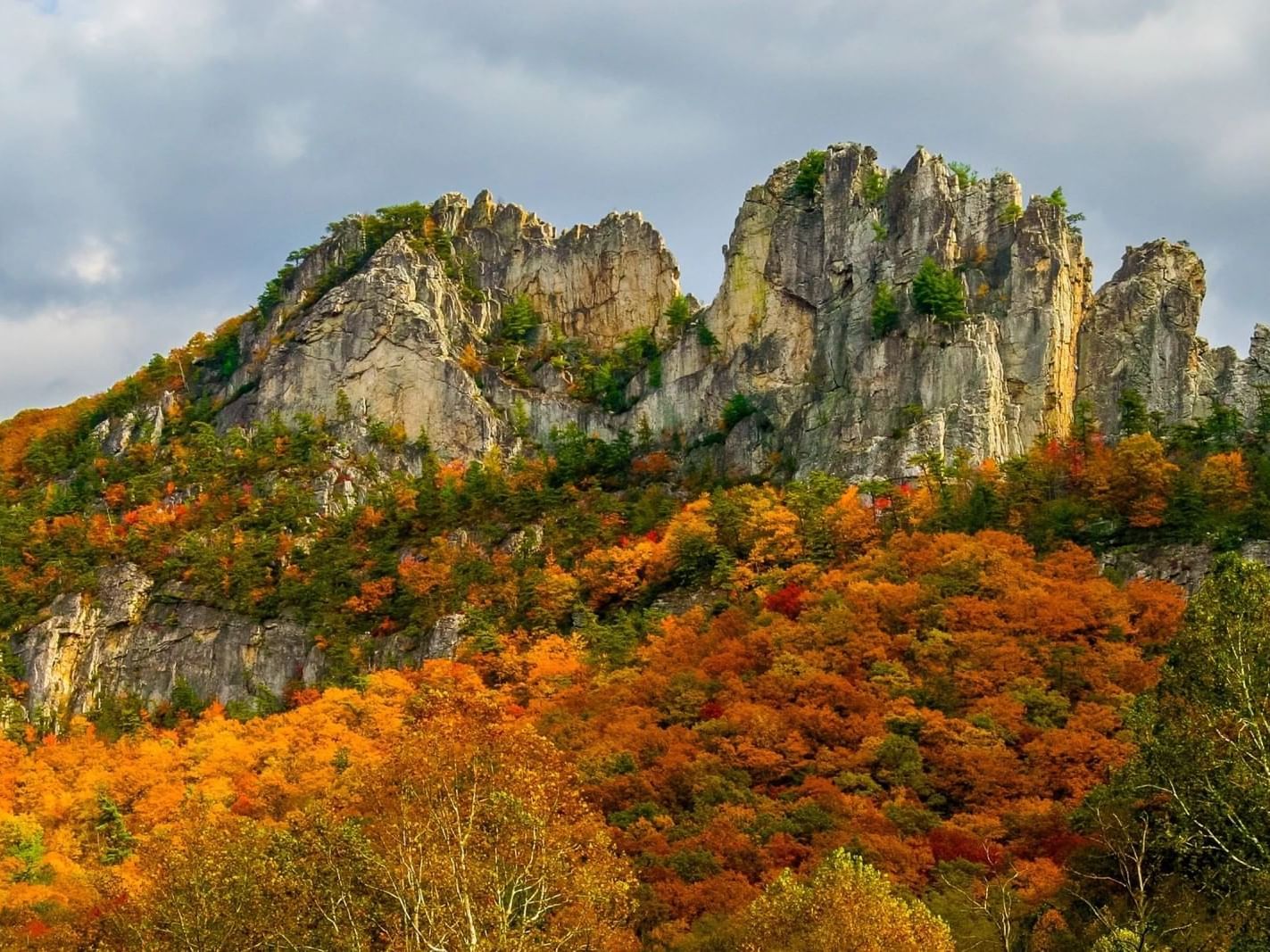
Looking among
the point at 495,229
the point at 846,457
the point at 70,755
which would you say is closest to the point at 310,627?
the point at 70,755

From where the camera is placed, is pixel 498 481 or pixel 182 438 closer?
pixel 498 481

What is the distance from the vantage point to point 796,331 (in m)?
74.9

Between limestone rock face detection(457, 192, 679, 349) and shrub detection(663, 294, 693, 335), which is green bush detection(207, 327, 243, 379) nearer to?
limestone rock face detection(457, 192, 679, 349)

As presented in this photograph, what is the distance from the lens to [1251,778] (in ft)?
63.6

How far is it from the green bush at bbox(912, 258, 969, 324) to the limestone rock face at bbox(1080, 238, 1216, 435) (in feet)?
20.5

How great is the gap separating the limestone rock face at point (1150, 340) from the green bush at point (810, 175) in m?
17.0

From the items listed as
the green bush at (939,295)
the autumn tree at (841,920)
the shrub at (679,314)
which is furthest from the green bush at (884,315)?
the autumn tree at (841,920)

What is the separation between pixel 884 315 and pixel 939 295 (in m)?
2.88

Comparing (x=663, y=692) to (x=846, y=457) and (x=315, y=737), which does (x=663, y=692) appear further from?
(x=846, y=457)

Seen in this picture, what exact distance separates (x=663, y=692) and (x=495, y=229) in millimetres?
49439

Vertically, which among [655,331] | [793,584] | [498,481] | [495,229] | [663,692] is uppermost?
[495,229]

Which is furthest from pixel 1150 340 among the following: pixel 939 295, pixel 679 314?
pixel 679 314

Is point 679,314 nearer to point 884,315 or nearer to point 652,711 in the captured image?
point 884,315

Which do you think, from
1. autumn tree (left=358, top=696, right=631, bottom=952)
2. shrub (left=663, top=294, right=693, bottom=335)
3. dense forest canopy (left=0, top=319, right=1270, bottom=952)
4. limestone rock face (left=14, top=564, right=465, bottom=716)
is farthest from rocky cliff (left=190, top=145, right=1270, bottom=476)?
autumn tree (left=358, top=696, right=631, bottom=952)
